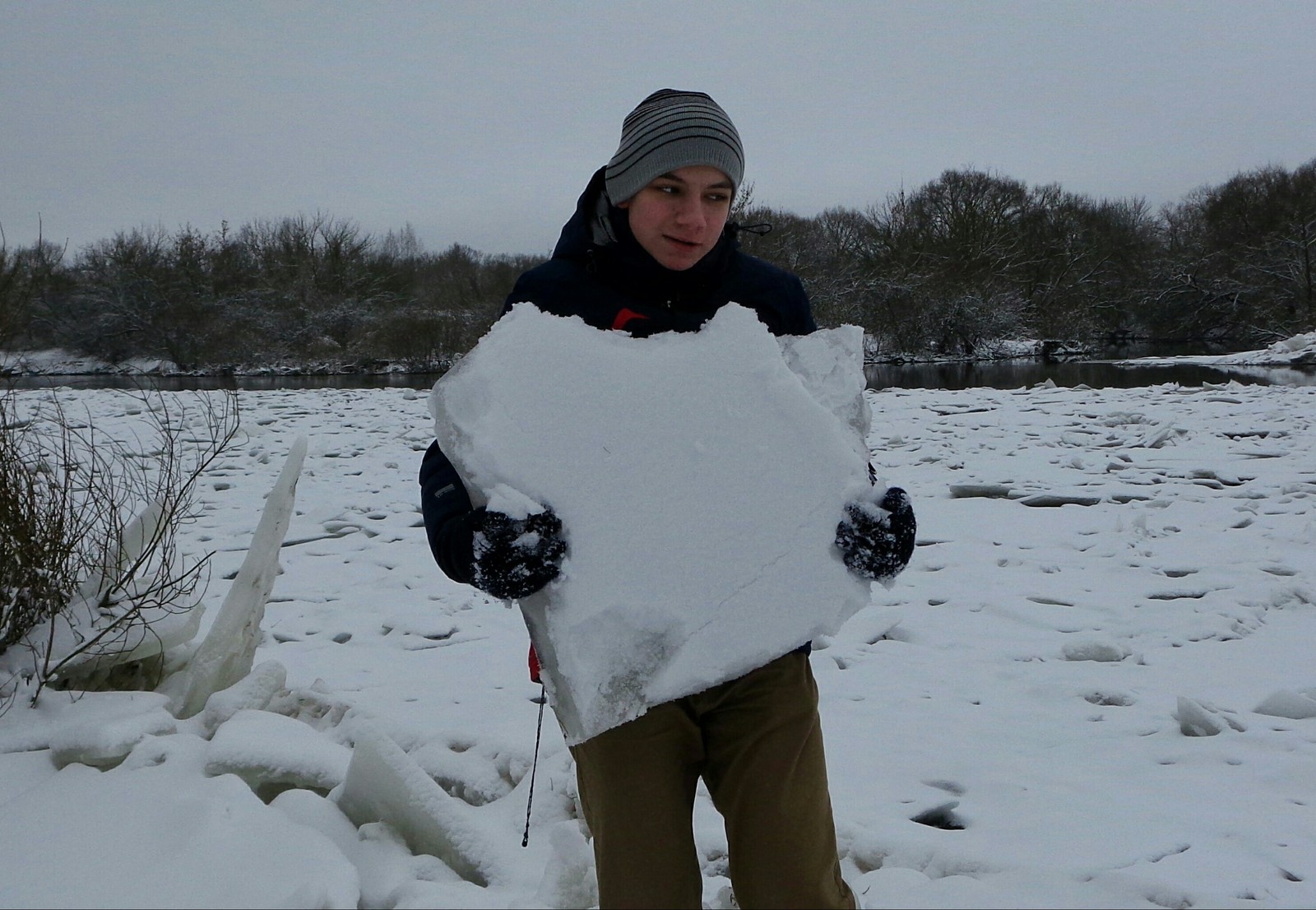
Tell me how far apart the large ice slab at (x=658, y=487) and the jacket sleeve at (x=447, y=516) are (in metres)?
0.05

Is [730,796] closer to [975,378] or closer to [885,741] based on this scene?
[885,741]

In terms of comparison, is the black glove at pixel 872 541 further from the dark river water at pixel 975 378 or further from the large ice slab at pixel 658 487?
the dark river water at pixel 975 378

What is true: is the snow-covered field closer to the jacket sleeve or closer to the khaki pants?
the khaki pants

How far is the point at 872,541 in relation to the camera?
1.31 m

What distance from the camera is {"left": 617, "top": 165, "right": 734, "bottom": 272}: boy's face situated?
150 cm

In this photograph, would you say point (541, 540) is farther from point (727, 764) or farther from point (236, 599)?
point (236, 599)

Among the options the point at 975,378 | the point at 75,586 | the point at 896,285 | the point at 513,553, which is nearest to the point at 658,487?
the point at 513,553

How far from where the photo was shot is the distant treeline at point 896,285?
26.9m

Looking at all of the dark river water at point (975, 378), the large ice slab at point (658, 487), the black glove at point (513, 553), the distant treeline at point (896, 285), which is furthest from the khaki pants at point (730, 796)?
the distant treeline at point (896, 285)

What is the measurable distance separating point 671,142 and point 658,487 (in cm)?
67

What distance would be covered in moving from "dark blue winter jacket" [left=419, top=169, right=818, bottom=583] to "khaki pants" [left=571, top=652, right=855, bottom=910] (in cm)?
63

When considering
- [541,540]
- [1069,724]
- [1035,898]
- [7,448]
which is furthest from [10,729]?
[1069,724]

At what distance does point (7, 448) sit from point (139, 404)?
8.43m

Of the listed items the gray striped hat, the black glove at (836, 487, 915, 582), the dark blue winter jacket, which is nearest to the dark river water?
the dark blue winter jacket
